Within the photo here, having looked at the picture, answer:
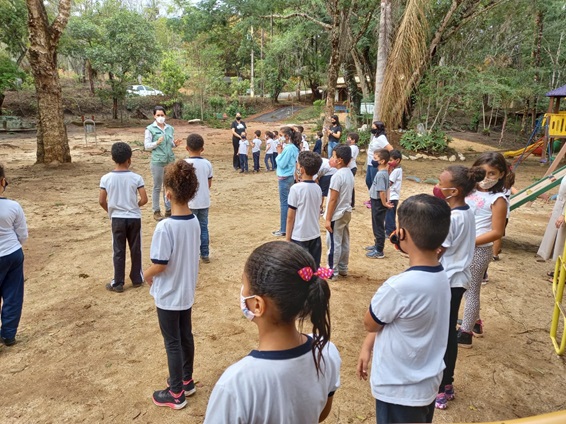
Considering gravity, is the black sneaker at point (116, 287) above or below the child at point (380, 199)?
below

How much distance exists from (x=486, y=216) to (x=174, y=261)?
8.47 feet

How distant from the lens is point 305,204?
13.6 feet

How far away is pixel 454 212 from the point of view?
259 centimetres

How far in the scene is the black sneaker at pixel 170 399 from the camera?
2.78m

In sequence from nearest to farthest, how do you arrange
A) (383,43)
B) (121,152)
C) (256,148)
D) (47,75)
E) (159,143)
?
(121,152)
(159,143)
(47,75)
(383,43)
(256,148)

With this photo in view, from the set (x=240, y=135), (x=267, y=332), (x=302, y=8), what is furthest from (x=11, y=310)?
(x=302, y=8)

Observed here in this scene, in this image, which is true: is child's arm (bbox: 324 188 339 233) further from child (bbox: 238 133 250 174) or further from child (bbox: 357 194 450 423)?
child (bbox: 238 133 250 174)

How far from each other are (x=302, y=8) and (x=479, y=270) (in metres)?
15.7

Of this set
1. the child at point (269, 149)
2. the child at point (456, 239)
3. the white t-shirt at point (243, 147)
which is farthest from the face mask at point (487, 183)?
the white t-shirt at point (243, 147)

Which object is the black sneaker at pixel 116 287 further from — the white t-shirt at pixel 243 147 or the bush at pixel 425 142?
the bush at pixel 425 142

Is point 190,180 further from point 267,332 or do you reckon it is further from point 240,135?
point 240,135

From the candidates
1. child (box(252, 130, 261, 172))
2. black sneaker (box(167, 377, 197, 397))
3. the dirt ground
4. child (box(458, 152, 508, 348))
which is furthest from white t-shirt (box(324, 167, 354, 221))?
child (box(252, 130, 261, 172))

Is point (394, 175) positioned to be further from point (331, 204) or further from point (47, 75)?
point (47, 75)

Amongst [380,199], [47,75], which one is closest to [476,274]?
[380,199]
